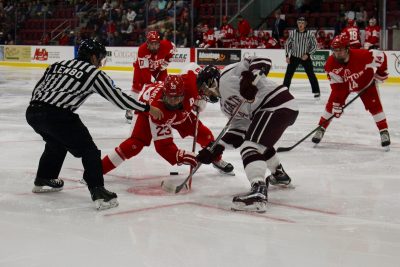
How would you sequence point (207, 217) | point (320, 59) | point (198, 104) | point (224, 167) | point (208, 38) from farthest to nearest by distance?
point (208, 38) < point (320, 59) < point (224, 167) < point (198, 104) < point (207, 217)

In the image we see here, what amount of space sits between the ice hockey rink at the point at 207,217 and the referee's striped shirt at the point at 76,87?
596mm

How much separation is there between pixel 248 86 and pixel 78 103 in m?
0.99

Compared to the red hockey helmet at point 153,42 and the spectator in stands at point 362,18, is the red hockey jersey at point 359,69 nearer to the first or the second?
the red hockey helmet at point 153,42

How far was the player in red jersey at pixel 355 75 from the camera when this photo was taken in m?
6.14

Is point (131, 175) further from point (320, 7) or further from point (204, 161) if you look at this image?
point (320, 7)

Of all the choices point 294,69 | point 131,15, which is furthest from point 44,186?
point 131,15

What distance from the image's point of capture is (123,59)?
18031 millimetres

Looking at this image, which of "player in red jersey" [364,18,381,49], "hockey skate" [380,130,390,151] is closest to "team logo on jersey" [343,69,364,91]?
"hockey skate" [380,130,390,151]

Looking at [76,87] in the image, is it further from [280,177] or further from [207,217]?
[280,177]

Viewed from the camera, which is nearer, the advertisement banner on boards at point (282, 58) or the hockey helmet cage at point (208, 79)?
the hockey helmet cage at point (208, 79)

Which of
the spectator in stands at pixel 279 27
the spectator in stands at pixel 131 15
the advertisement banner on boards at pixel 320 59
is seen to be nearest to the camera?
the advertisement banner on boards at pixel 320 59

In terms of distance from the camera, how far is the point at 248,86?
151 inches

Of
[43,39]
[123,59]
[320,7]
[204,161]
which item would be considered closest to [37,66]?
[43,39]

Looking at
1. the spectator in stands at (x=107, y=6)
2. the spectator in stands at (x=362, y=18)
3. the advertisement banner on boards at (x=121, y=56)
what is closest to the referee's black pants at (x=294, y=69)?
the spectator in stands at (x=362, y=18)
